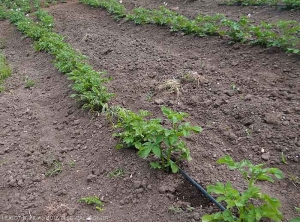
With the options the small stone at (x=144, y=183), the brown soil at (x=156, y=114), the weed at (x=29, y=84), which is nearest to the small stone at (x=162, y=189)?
the brown soil at (x=156, y=114)

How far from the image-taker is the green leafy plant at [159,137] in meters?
3.17

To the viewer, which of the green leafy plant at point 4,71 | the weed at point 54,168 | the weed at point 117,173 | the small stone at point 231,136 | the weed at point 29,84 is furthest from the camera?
the green leafy plant at point 4,71

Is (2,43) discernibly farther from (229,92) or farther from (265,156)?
(265,156)

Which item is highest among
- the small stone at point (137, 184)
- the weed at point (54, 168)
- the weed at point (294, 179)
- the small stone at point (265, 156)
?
the small stone at point (265, 156)

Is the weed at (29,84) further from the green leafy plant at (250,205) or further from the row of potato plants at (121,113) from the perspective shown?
the green leafy plant at (250,205)

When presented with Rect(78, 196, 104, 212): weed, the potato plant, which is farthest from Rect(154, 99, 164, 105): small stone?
Rect(78, 196, 104, 212): weed

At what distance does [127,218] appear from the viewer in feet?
9.89

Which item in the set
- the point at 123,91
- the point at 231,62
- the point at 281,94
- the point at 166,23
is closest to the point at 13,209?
the point at 123,91

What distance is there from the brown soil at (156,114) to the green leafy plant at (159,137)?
0.16 meters

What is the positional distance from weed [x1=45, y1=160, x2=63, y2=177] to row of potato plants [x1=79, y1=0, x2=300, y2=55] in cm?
381

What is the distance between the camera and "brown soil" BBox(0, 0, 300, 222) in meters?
3.22

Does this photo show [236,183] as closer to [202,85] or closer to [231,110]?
[231,110]

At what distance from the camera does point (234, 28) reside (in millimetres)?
5840

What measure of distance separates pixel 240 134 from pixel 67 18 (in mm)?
6964
